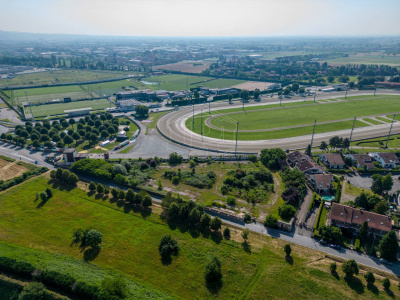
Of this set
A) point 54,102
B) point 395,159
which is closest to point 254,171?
point 395,159

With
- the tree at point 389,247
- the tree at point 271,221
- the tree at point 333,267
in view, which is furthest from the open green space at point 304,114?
the tree at point 333,267

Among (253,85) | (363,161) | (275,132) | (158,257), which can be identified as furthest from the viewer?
(253,85)

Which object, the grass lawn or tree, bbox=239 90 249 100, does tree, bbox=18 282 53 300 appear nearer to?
the grass lawn

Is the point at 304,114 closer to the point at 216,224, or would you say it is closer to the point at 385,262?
the point at 385,262

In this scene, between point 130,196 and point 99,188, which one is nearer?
A: point 130,196

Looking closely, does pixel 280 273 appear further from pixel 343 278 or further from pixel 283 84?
pixel 283 84

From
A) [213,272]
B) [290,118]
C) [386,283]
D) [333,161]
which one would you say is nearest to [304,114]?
[290,118]

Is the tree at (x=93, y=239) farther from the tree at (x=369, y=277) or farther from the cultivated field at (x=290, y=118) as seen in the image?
the cultivated field at (x=290, y=118)
